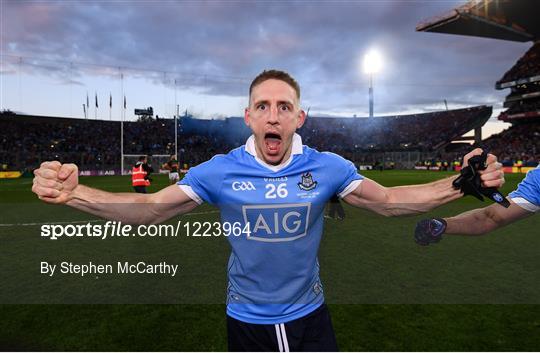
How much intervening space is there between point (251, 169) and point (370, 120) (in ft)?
264

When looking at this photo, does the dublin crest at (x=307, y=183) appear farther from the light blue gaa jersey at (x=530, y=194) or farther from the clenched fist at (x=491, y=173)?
the light blue gaa jersey at (x=530, y=194)

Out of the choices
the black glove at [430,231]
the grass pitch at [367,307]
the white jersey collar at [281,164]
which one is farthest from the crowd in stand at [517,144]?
the white jersey collar at [281,164]

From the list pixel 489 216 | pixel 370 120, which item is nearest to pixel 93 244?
pixel 489 216

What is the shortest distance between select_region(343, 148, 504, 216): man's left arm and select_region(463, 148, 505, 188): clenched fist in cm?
2

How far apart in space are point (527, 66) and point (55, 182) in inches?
2739

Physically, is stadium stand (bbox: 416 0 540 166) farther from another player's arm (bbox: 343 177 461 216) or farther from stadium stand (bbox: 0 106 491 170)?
another player's arm (bbox: 343 177 461 216)

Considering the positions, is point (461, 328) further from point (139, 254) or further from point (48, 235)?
point (48, 235)

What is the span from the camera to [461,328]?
4.45 meters

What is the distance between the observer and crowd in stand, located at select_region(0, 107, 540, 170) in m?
45.1

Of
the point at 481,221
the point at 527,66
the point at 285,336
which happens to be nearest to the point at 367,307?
the point at 481,221

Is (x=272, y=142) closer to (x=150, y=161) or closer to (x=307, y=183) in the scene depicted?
(x=307, y=183)

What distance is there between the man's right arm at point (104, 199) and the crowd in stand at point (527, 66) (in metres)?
65.3

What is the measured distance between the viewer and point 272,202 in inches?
93.4

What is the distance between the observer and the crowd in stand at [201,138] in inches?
1774
